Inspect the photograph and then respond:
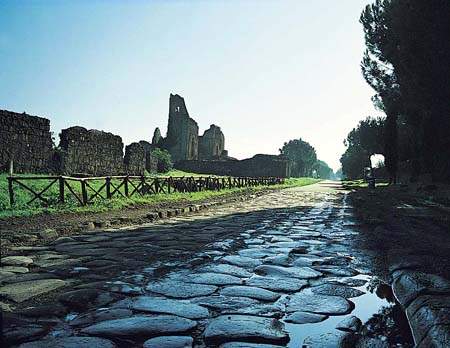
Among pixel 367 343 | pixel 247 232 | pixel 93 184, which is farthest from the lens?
pixel 93 184

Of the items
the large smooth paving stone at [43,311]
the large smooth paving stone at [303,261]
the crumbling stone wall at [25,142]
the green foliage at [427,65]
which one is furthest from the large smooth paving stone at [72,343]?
the crumbling stone wall at [25,142]

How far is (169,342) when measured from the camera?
6.88 feet

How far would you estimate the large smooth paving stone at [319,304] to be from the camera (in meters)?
2.71

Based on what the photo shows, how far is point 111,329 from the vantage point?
229 cm

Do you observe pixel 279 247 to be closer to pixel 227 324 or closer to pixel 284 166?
pixel 227 324

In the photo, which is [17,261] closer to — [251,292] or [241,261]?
[241,261]

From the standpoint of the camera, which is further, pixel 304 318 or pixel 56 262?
pixel 56 262

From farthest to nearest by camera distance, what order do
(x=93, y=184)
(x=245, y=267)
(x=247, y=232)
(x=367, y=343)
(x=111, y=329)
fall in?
(x=93, y=184), (x=247, y=232), (x=245, y=267), (x=111, y=329), (x=367, y=343)

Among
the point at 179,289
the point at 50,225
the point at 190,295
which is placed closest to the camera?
the point at 190,295

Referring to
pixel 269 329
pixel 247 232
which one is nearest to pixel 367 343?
pixel 269 329

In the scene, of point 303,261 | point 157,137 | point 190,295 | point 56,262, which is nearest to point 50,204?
point 56,262

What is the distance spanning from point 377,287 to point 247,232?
376cm

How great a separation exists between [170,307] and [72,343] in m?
0.79

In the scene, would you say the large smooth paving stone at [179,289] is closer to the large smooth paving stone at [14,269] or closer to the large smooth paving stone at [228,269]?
the large smooth paving stone at [228,269]
